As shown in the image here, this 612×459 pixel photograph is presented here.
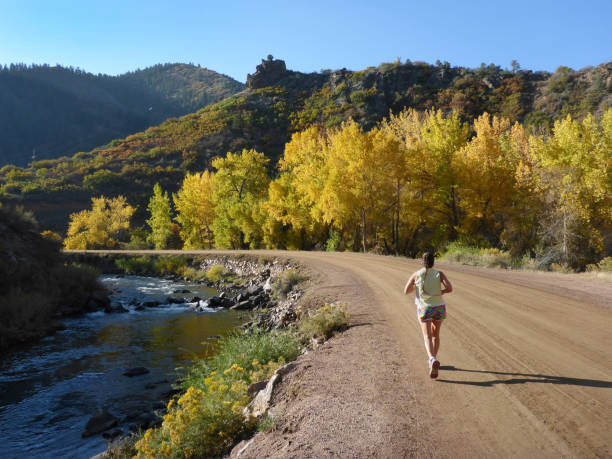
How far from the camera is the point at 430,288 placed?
19.4ft

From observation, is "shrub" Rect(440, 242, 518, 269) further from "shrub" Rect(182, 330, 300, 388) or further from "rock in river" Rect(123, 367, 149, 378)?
"rock in river" Rect(123, 367, 149, 378)

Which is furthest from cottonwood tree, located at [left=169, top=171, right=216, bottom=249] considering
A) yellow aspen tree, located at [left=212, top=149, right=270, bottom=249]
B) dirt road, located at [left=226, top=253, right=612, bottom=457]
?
dirt road, located at [left=226, top=253, right=612, bottom=457]

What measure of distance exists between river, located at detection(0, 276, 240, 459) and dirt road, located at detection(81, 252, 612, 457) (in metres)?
4.95

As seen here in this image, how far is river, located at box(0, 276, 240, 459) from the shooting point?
8.04 m

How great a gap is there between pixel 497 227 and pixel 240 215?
23.9m

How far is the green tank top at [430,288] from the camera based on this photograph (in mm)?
5887

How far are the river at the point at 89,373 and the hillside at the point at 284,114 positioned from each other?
2077 inches

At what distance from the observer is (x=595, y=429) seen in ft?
13.2

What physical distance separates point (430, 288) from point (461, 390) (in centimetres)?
146

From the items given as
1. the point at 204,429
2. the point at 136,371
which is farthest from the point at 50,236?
the point at 204,429

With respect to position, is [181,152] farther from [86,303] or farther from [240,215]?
[86,303]

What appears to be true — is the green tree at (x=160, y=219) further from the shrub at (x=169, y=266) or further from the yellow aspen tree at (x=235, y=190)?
the shrub at (x=169, y=266)

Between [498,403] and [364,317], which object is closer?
[498,403]

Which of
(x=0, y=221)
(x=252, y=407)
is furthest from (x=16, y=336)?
(x=252, y=407)
